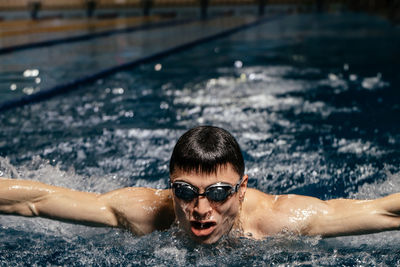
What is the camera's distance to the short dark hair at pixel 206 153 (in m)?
1.84

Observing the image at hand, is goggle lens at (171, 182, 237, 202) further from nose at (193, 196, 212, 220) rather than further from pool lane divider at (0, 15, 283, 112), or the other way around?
pool lane divider at (0, 15, 283, 112)

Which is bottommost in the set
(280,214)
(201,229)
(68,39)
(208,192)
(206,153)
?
(68,39)

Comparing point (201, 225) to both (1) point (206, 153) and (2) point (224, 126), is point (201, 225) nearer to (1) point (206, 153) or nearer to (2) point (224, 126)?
(1) point (206, 153)

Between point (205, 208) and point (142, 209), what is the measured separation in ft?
1.48

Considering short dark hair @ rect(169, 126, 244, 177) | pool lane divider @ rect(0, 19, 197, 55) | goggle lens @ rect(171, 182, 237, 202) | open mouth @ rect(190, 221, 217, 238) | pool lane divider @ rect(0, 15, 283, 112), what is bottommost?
pool lane divider @ rect(0, 19, 197, 55)

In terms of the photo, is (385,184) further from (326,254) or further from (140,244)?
(140,244)

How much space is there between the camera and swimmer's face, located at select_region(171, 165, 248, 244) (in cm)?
184

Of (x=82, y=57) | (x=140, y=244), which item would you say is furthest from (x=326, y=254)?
(x=82, y=57)

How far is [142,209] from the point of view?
86.1 inches

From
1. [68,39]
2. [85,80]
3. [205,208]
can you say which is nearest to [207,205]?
[205,208]

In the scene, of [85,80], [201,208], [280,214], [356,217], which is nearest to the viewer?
[201,208]

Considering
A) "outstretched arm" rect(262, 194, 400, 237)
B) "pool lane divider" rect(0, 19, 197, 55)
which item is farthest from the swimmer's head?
"pool lane divider" rect(0, 19, 197, 55)

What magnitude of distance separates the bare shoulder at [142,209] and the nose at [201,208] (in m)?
0.36

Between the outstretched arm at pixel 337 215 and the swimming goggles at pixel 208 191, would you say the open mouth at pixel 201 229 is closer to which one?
the swimming goggles at pixel 208 191
